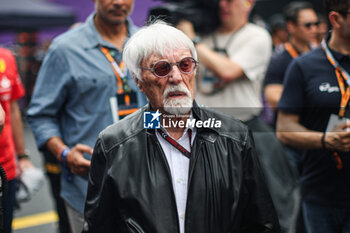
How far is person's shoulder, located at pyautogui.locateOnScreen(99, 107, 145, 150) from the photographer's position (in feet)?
6.07

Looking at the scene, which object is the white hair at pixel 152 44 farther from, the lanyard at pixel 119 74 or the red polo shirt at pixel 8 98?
the red polo shirt at pixel 8 98

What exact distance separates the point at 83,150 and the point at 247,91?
1.66 meters

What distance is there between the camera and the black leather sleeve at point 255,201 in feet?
6.04

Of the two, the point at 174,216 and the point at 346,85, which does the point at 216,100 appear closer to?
the point at 346,85

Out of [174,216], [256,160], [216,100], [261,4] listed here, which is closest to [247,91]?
[216,100]

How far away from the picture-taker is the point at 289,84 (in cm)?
272

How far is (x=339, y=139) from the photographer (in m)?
2.41

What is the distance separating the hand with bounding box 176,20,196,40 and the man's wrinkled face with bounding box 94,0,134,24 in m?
0.69

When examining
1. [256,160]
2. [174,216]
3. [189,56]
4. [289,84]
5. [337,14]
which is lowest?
[174,216]

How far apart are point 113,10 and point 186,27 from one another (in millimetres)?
824

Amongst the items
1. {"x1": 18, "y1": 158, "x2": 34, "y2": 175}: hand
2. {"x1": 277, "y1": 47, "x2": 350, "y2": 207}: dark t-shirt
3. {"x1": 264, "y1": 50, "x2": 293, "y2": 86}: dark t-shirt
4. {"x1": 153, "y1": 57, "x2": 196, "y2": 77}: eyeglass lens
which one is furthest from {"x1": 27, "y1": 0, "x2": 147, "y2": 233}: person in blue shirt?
{"x1": 264, "y1": 50, "x2": 293, "y2": 86}: dark t-shirt

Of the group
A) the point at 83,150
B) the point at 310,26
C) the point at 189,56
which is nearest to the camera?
the point at 189,56

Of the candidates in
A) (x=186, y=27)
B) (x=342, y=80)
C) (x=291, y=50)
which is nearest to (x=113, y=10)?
(x=186, y=27)

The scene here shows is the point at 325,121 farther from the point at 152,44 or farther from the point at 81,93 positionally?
the point at 81,93
